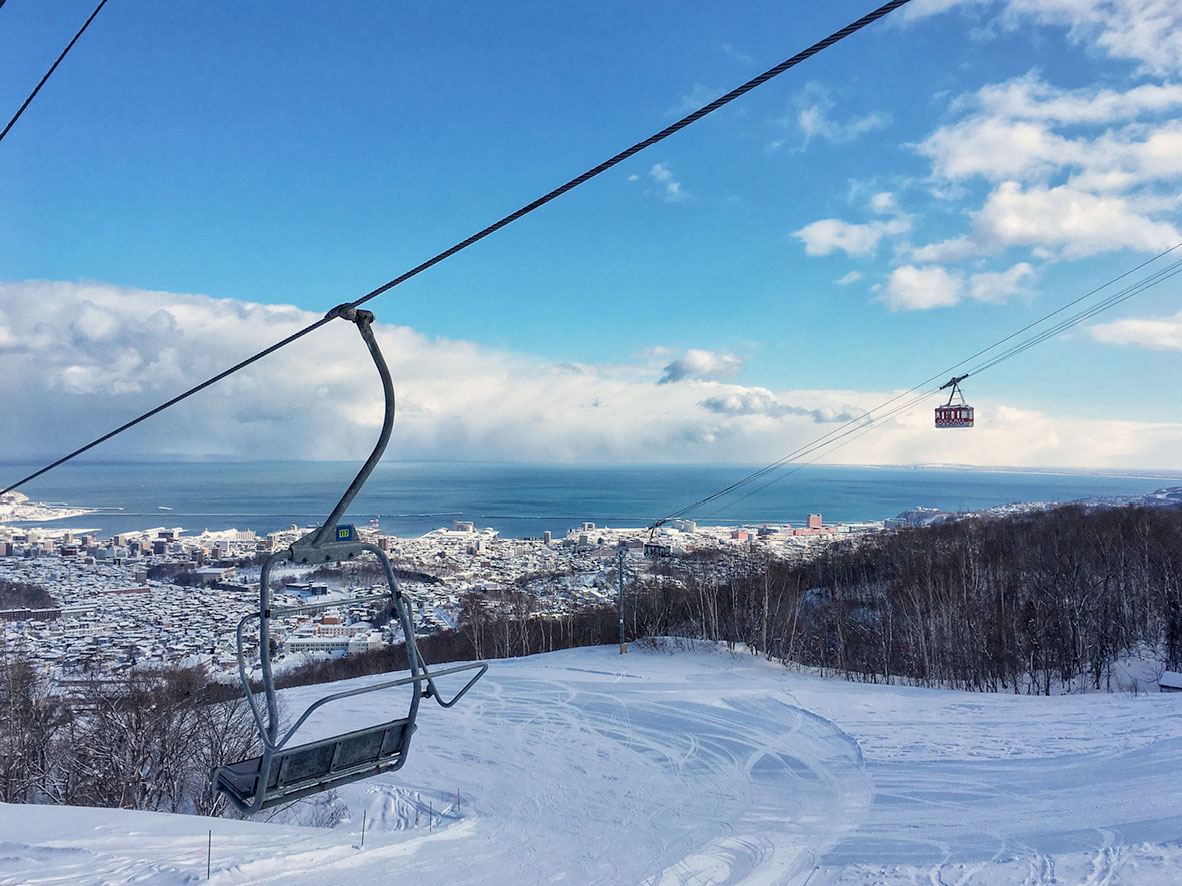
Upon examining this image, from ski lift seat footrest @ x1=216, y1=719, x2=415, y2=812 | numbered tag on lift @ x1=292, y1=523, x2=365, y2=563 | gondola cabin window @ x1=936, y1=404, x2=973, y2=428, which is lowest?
ski lift seat footrest @ x1=216, y1=719, x2=415, y2=812

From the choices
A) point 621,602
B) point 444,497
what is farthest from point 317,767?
point 444,497

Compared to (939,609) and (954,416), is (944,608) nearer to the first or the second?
(939,609)

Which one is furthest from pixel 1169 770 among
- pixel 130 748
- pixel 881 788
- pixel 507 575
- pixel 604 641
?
pixel 507 575

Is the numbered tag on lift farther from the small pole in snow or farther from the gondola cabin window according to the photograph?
the small pole in snow

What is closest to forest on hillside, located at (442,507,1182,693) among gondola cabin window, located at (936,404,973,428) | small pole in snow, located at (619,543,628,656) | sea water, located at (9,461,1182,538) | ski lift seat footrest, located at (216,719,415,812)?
small pole in snow, located at (619,543,628,656)

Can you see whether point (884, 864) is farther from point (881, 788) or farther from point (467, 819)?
point (467, 819)

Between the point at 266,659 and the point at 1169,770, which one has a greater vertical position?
the point at 266,659
